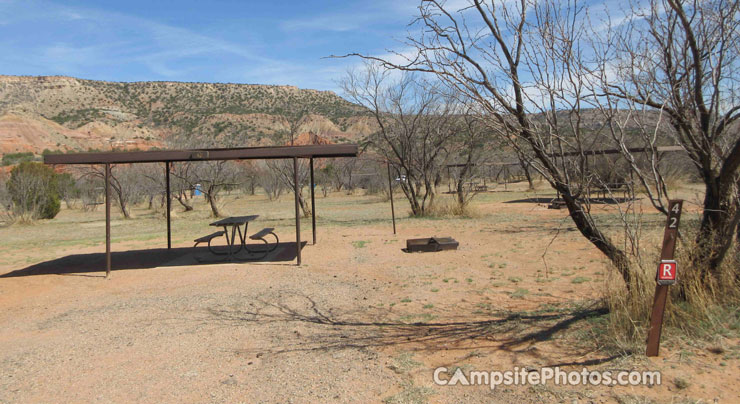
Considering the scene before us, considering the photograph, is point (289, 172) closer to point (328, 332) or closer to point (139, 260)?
point (139, 260)

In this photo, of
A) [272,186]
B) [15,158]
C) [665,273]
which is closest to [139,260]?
[665,273]

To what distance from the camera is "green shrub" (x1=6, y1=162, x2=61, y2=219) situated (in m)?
21.8

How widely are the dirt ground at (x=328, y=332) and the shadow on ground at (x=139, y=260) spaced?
36 centimetres

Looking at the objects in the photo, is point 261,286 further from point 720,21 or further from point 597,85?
point 720,21

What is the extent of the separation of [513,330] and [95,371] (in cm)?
365

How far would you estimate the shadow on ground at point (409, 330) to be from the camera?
179 inches

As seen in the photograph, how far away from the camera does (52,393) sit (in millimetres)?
3953

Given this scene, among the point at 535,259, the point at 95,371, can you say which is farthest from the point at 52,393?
the point at 535,259

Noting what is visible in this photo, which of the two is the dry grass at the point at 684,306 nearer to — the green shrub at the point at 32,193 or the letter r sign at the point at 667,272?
the letter r sign at the point at 667,272

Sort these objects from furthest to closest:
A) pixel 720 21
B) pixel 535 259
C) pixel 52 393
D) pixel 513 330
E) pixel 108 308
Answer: pixel 535 259, pixel 108 308, pixel 513 330, pixel 720 21, pixel 52 393

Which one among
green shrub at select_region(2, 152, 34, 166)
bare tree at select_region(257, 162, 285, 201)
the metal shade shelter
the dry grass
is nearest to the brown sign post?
the dry grass

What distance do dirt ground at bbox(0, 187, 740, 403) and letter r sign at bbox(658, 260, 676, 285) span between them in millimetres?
610

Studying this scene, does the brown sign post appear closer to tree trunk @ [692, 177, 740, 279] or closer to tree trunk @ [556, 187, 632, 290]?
tree trunk @ [556, 187, 632, 290]

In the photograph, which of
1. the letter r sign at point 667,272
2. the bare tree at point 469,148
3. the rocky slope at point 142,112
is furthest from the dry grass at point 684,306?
the rocky slope at point 142,112
